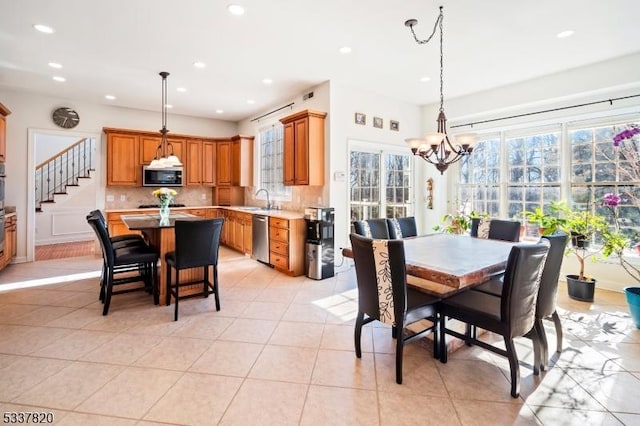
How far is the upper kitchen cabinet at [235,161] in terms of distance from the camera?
22.8 feet

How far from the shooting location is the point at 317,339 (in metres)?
2.81

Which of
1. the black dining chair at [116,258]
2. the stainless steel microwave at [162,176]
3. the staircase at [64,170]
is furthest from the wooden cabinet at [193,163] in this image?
the black dining chair at [116,258]

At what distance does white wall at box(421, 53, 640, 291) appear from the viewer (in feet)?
13.0

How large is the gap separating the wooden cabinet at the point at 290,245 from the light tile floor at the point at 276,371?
1.15 m

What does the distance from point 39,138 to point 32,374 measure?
27.8 ft

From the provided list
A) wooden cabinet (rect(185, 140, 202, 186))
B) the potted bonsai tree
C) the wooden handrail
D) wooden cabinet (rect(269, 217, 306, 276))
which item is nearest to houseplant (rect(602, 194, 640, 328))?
the potted bonsai tree

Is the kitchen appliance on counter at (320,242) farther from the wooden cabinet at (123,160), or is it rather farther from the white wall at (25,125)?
the white wall at (25,125)

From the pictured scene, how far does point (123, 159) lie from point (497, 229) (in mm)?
6504

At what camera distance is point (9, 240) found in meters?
5.06

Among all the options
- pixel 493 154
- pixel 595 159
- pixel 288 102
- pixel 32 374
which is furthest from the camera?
pixel 288 102

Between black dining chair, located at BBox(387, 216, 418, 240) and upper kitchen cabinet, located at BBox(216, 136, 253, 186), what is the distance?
4068 millimetres

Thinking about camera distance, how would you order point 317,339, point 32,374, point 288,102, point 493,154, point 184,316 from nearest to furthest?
point 32,374, point 317,339, point 184,316, point 493,154, point 288,102

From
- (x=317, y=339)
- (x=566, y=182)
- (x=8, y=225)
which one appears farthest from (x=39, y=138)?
(x=566, y=182)

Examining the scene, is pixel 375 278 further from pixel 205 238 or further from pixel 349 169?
pixel 349 169
